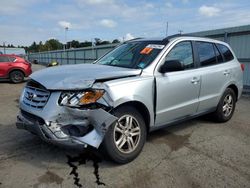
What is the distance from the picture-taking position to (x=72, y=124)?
3008 mm

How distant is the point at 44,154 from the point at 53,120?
101 cm

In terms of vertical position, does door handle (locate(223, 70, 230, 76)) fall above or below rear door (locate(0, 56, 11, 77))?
above

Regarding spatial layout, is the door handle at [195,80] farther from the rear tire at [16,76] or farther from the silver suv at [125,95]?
the rear tire at [16,76]

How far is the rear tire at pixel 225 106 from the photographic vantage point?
5.15 meters

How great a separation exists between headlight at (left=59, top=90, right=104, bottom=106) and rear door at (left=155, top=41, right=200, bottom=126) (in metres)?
1.06

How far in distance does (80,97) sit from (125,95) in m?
0.60

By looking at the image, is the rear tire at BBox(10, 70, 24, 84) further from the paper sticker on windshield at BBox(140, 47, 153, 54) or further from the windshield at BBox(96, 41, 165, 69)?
the paper sticker on windshield at BBox(140, 47, 153, 54)

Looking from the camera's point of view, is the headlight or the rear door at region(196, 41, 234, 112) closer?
the headlight

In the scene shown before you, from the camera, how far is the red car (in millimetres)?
12906

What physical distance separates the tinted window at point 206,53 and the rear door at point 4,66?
11.3 metres

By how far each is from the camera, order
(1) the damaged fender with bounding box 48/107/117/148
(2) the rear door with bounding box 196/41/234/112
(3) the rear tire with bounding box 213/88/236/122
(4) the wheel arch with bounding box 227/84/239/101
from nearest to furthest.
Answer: (1) the damaged fender with bounding box 48/107/117/148 < (2) the rear door with bounding box 196/41/234/112 < (3) the rear tire with bounding box 213/88/236/122 < (4) the wheel arch with bounding box 227/84/239/101

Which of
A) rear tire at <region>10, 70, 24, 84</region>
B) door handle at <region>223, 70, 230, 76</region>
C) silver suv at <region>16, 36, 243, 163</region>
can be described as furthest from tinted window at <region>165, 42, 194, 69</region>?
rear tire at <region>10, 70, 24, 84</region>

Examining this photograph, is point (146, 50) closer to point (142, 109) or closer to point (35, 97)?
point (142, 109)

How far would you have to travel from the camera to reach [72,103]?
9.82ft
